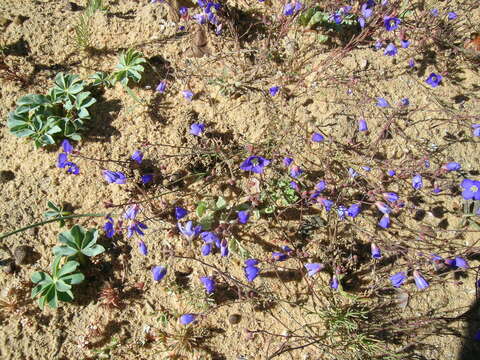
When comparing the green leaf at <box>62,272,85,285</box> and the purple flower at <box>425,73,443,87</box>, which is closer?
the green leaf at <box>62,272,85,285</box>

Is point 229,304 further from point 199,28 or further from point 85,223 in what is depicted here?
point 199,28

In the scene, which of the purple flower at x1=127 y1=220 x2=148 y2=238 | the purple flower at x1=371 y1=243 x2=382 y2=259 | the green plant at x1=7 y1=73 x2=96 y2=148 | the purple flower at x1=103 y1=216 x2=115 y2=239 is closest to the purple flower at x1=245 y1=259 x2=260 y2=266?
the purple flower at x1=127 y1=220 x2=148 y2=238

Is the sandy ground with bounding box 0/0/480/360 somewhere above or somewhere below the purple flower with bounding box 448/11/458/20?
below

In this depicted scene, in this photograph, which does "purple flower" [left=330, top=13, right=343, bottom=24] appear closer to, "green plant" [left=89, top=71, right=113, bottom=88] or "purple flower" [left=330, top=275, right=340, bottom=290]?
"green plant" [left=89, top=71, right=113, bottom=88]

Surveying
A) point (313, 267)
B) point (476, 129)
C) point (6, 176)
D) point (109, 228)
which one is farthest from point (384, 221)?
point (6, 176)

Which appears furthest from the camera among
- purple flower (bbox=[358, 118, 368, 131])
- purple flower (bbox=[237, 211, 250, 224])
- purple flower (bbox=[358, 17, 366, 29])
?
purple flower (bbox=[358, 17, 366, 29])

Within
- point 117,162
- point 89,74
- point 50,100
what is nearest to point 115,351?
point 117,162

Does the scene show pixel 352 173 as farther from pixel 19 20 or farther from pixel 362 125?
pixel 19 20
